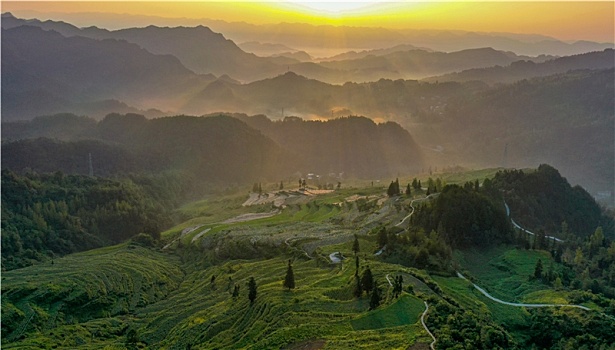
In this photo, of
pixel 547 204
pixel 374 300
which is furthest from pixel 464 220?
pixel 374 300

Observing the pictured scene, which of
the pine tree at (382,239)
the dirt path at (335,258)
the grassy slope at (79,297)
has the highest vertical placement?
the pine tree at (382,239)

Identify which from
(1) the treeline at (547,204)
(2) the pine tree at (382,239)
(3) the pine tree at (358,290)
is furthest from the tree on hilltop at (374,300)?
(1) the treeline at (547,204)

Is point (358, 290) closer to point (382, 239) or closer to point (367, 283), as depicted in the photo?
point (367, 283)

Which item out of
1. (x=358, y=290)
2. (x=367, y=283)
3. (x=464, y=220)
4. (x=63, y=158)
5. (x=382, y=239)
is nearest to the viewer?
(x=358, y=290)

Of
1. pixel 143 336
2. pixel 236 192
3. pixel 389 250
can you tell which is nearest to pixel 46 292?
pixel 143 336

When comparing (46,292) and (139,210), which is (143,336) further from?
(139,210)

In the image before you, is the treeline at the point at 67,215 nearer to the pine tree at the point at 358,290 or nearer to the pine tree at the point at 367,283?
the pine tree at the point at 358,290
